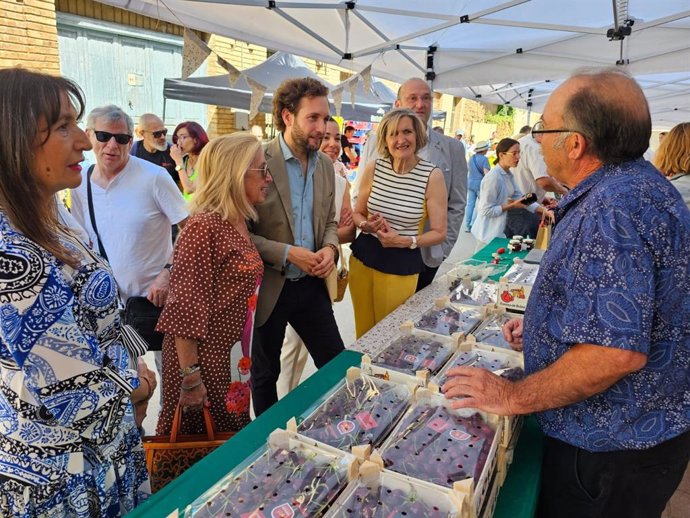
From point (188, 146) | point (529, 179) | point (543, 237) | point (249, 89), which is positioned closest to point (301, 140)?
point (188, 146)

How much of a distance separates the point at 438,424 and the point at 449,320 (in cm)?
74

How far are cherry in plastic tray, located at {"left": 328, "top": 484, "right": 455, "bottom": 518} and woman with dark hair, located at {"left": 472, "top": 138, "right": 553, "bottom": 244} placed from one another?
4.37 metres

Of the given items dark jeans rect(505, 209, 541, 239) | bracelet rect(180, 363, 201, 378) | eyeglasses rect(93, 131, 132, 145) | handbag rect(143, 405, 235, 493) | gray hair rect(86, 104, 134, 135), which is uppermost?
gray hair rect(86, 104, 134, 135)

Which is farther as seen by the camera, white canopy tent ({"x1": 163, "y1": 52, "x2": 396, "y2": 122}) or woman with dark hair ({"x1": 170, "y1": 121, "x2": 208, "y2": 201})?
white canopy tent ({"x1": 163, "y1": 52, "x2": 396, "y2": 122})

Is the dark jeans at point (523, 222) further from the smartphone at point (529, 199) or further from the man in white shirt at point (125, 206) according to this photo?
the man in white shirt at point (125, 206)

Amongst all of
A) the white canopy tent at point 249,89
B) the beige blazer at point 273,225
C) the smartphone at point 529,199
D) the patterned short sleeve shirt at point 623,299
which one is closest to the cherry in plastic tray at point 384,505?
the patterned short sleeve shirt at point 623,299

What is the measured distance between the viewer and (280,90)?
218 centimetres

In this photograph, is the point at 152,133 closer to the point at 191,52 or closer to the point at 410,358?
the point at 191,52

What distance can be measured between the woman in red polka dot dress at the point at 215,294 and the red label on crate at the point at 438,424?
34.3 inches

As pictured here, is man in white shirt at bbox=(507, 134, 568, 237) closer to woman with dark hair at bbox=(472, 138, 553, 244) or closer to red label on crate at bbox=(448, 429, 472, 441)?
woman with dark hair at bbox=(472, 138, 553, 244)

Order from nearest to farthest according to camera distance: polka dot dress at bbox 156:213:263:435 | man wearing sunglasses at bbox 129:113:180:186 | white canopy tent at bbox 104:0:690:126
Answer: polka dot dress at bbox 156:213:263:435 → white canopy tent at bbox 104:0:690:126 → man wearing sunglasses at bbox 129:113:180:186

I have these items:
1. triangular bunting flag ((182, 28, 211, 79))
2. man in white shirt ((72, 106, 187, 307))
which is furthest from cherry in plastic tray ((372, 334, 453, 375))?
triangular bunting flag ((182, 28, 211, 79))

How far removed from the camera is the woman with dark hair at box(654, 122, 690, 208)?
3.26m

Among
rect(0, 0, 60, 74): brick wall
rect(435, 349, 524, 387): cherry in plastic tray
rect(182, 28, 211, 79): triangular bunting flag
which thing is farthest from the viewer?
rect(0, 0, 60, 74): brick wall
